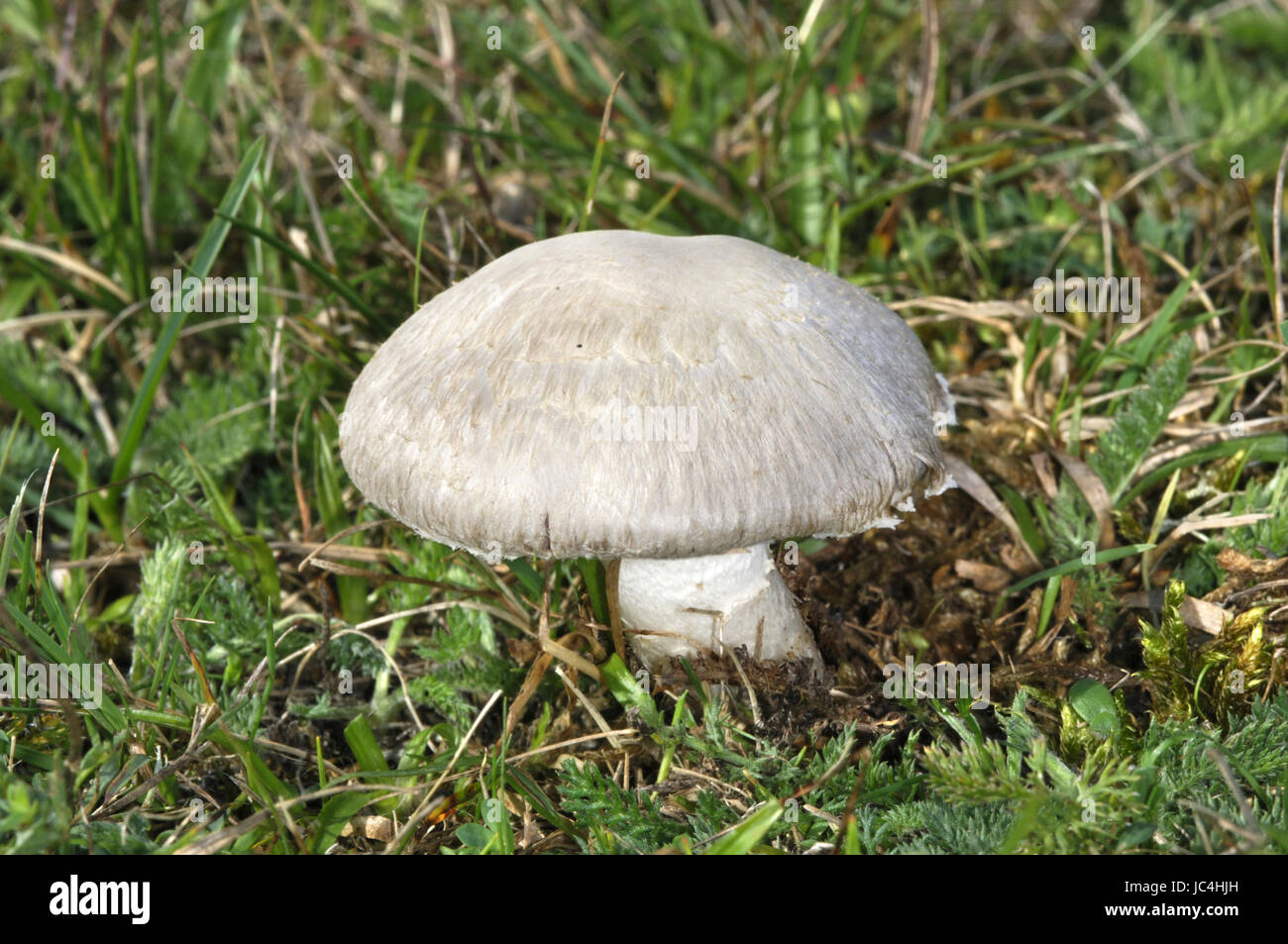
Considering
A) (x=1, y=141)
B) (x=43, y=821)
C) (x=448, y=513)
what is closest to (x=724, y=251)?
(x=448, y=513)

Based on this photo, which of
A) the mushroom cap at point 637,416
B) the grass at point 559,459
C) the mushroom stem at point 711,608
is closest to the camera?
the mushroom cap at point 637,416

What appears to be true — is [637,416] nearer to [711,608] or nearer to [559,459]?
[559,459]

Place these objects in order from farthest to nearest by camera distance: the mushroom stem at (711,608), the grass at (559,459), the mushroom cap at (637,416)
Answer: the mushroom stem at (711,608) < the grass at (559,459) < the mushroom cap at (637,416)

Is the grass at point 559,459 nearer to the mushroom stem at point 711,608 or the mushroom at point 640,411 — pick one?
the mushroom stem at point 711,608

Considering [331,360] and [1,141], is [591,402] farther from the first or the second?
[1,141]

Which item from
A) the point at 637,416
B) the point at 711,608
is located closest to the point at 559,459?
the point at 637,416

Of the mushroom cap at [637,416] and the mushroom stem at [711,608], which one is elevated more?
the mushroom cap at [637,416]

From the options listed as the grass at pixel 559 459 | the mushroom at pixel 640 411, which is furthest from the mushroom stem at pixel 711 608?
the mushroom at pixel 640 411
